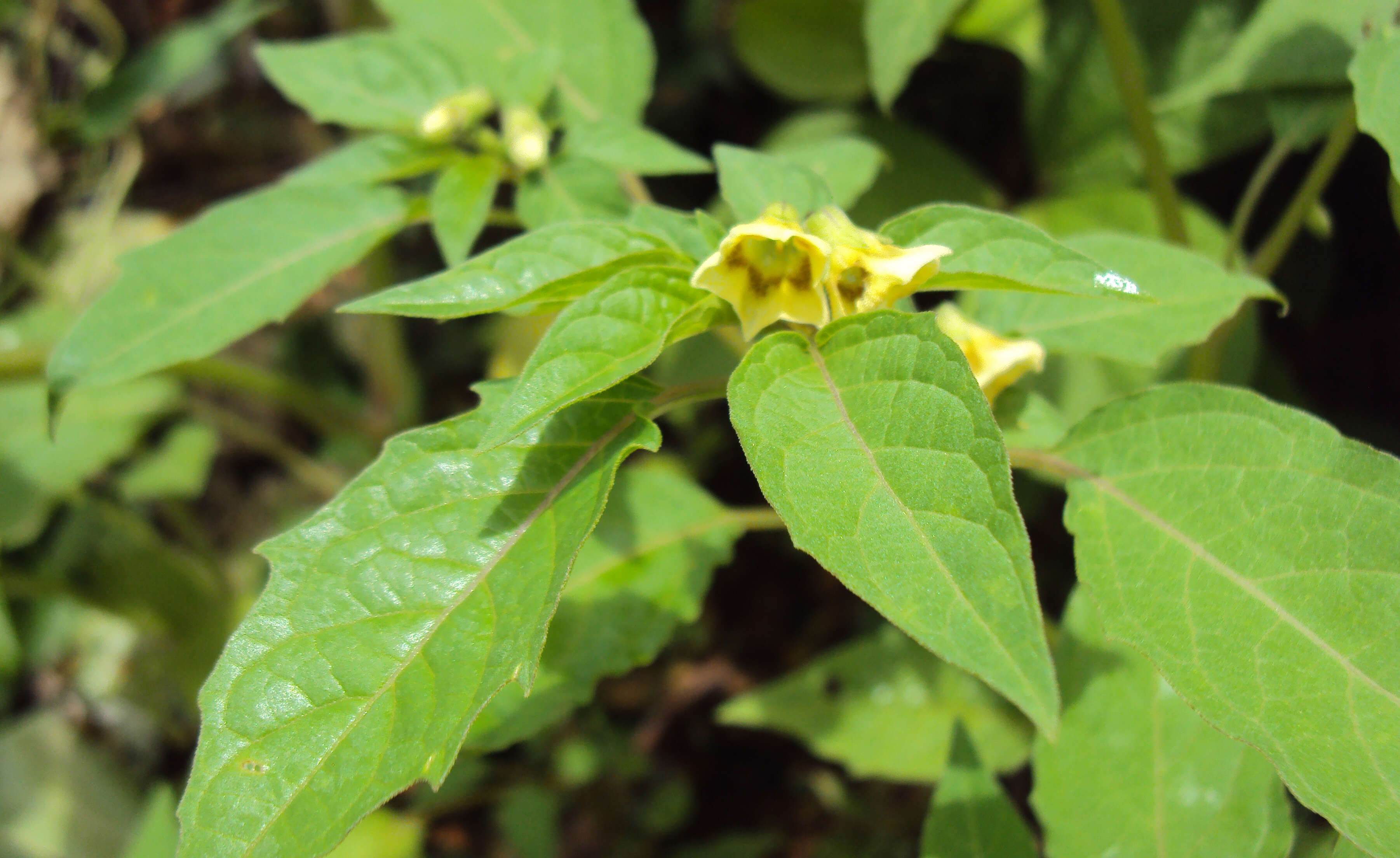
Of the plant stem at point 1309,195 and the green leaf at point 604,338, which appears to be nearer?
the green leaf at point 604,338

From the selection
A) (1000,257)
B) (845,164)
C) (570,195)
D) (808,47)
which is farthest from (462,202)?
(808,47)

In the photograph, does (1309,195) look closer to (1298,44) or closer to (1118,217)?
(1298,44)

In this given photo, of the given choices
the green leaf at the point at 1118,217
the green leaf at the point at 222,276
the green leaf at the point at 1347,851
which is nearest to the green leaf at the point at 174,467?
the green leaf at the point at 222,276

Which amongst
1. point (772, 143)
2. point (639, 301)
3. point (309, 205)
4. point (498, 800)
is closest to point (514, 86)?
point (309, 205)

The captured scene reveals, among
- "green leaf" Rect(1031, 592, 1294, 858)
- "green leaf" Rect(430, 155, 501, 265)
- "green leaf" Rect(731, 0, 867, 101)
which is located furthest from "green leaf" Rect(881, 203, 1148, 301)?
"green leaf" Rect(731, 0, 867, 101)

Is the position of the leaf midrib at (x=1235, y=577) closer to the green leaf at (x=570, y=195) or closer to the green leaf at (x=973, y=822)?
the green leaf at (x=973, y=822)

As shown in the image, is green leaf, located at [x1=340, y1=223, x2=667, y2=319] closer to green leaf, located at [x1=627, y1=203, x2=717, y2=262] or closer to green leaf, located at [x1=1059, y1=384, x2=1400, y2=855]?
green leaf, located at [x1=627, y1=203, x2=717, y2=262]
